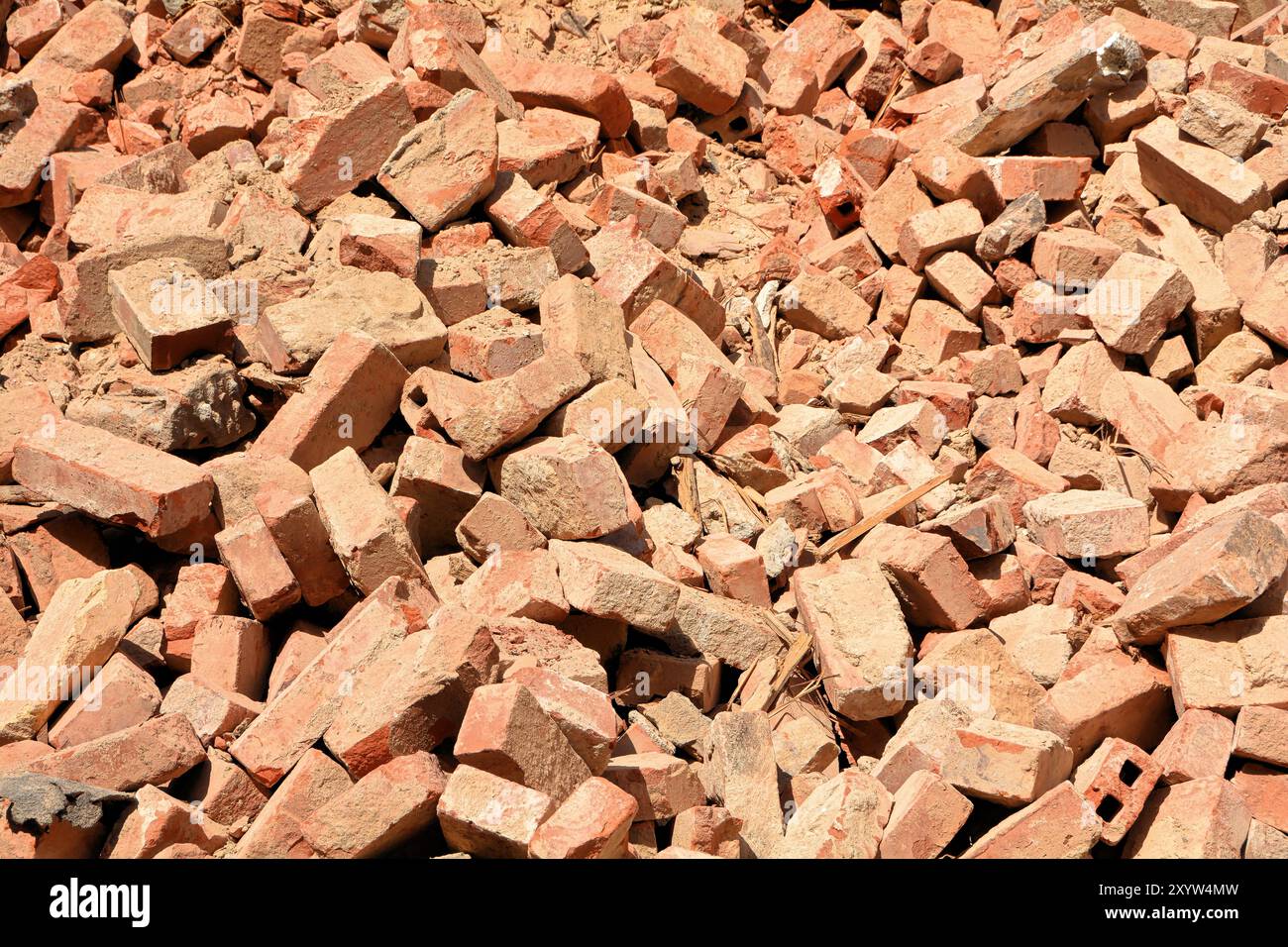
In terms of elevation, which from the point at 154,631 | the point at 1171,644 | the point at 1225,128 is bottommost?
the point at 154,631

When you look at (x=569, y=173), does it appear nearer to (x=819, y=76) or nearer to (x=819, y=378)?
(x=819, y=378)

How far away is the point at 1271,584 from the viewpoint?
441cm

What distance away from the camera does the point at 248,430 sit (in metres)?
5.45

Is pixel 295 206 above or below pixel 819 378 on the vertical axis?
above

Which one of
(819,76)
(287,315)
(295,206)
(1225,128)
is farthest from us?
(819,76)

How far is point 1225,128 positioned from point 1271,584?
11.8 feet

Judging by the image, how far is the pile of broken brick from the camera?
3.96 m

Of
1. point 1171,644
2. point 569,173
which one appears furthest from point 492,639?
point 569,173

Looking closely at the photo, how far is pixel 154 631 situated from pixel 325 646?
79 centimetres

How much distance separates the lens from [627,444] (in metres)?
5.18

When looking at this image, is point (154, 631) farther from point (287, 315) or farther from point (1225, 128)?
point (1225, 128)

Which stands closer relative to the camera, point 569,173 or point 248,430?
point 248,430

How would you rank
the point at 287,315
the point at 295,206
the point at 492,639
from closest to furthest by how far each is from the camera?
the point at 492,639 → the point at 287,315 → the point at 295,206

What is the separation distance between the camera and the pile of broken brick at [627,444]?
3.96 m
